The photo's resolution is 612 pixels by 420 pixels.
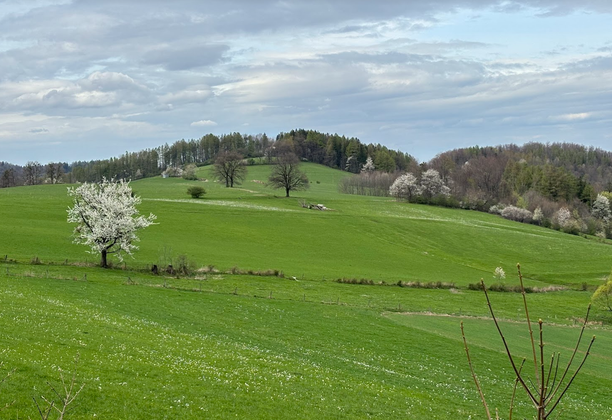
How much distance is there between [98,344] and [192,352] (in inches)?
172

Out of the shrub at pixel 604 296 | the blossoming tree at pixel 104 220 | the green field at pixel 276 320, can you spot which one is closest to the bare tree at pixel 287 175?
the green field at pixel 276 320

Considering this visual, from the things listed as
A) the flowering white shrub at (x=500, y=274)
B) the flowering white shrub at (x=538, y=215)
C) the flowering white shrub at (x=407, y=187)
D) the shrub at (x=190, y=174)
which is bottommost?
the flowering white shrub at (x=500, y=274)

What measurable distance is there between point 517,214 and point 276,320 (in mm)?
116612

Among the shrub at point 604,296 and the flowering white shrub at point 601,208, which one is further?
the flowering white shrub at point 601,208

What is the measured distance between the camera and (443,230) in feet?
344

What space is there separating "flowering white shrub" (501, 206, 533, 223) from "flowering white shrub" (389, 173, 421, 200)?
24.2 metres

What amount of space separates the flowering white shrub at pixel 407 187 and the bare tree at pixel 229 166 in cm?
4695

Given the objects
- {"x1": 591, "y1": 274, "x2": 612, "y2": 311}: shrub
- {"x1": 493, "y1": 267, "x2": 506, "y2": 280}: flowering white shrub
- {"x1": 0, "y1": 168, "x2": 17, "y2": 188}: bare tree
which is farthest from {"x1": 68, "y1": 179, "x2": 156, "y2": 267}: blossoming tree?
{"x1": 0, "y1": 168, "x2": 17, "y2": 188}: bare tree

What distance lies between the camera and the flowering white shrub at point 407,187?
14812 centimetres

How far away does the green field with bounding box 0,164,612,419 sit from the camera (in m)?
19.9

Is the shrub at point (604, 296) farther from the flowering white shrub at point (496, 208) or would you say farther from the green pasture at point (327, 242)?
the flowering white shrub at point (496, 208)

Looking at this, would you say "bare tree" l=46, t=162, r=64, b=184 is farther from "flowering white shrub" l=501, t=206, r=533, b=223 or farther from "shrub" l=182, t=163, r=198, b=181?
"flowering white shrub" l=501, t=206, r=533, b=223

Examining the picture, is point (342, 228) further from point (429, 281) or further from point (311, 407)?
point (311, 407)

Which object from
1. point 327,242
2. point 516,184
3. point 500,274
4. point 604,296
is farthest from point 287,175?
point 516,184
